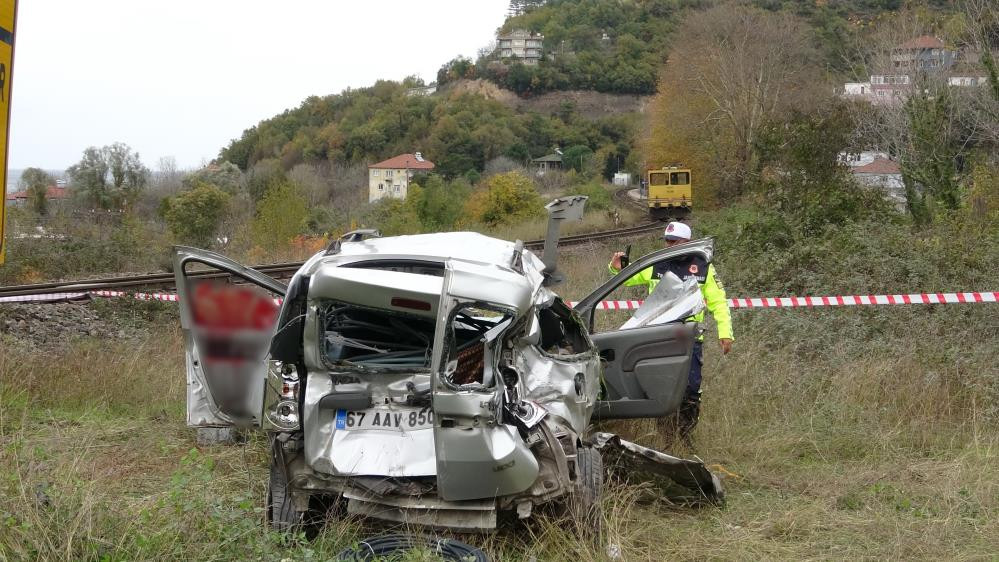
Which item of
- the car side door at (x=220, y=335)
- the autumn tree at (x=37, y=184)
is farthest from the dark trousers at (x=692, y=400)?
the autumn tree at (x=37, y=184)

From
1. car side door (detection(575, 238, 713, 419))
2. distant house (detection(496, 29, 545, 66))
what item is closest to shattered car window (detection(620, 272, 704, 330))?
car side door (detection(575, 238, 713, 419))

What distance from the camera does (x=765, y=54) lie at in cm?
3928

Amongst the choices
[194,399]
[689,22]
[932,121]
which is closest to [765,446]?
[194,399]

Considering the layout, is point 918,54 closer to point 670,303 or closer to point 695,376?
point 695,376

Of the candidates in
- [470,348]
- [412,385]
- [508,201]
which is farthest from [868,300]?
[508,201]

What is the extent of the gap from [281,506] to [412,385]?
3.07ft

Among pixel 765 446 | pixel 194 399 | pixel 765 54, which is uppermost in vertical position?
pixel 765 54

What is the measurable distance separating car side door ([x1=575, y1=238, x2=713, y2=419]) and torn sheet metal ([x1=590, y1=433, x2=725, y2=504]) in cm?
90

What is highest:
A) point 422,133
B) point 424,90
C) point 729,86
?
point 424,90

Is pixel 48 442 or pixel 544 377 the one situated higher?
pixel 544 377

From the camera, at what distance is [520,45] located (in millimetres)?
146125

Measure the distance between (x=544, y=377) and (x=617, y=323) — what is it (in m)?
6.03

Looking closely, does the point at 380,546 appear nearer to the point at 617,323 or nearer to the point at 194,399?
the point at 194,399

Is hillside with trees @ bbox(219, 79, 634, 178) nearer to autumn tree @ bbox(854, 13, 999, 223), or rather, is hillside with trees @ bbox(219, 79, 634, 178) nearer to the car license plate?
autumn tree @ bbox(854, 13, 999, 223)
